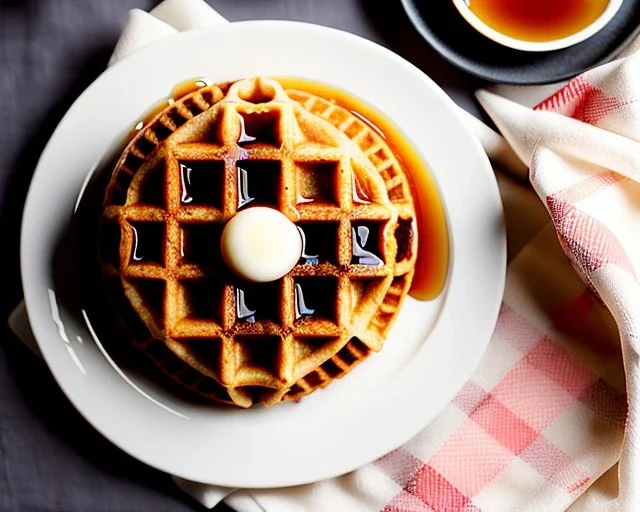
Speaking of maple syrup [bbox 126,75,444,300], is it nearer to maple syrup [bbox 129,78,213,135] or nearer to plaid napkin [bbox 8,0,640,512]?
maple syrup [bbox 129,78,213,135]

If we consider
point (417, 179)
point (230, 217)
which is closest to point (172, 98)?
point (230, 217)

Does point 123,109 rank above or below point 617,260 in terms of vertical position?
above

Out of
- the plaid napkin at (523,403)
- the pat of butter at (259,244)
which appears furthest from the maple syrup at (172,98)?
the pat of butter at (259,244)

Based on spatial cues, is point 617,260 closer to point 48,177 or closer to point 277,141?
point 277,141

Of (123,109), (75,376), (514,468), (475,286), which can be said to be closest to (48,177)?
(123,109)

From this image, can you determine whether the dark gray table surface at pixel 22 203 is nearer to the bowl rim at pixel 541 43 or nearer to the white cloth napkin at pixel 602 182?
the bowl rim at pixel 541 43
